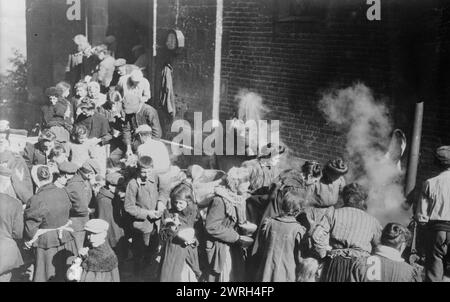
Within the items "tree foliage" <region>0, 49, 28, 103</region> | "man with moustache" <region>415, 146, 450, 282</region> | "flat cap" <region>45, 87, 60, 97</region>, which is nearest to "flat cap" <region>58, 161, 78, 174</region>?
"flat cap" <region>45, 87, 60, 97</region>

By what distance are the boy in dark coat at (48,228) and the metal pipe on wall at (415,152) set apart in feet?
15.3

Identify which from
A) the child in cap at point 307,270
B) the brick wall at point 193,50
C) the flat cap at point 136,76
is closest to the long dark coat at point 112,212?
the child in cap at point 307,270

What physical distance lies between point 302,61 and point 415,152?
2.60 metres

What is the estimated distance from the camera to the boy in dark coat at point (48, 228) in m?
4.86

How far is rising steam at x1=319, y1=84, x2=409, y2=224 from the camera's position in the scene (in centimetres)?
738

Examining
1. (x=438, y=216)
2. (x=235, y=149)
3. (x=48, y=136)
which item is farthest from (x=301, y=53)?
(x=48, y=136)

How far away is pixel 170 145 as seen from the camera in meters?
9.92

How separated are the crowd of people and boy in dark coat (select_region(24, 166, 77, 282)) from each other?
0.03 ft

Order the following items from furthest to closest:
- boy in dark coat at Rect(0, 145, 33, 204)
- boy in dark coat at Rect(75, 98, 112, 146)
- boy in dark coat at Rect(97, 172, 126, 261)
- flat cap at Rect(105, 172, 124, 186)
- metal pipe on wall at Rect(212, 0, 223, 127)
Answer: metal pipe on wall at Rect(212, 0, 223, 127) < boy in dark coat at Rect(75, 98, 112, 146) < flat cap at Rect(105, 172, 124, 186) < boy in dark coat at Rect(0, 145, 33, 204) < boy in dark coat at Rect(97, 172, 126, 261)

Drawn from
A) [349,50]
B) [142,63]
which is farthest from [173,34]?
[349,50]

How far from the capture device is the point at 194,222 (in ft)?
16.3

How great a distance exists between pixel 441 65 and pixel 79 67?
7895 mm

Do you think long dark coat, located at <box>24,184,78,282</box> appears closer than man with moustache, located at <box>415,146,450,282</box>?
Yes

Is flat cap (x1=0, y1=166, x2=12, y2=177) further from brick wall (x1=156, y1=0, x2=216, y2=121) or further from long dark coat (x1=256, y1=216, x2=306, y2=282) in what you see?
brick wall (x1=156, y1=0, x2=216, y2=121)
